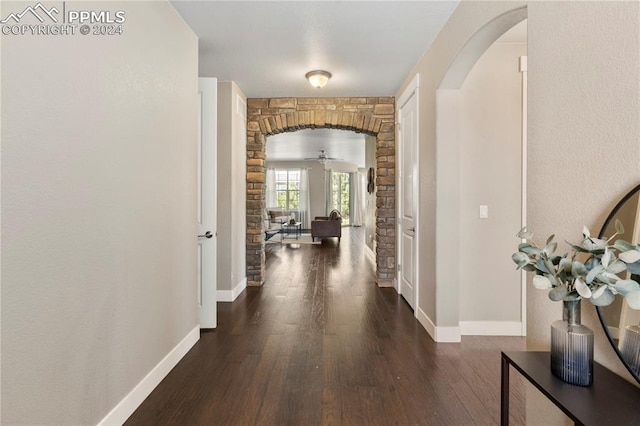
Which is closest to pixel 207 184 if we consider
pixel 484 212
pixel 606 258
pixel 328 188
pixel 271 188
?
pixel 484 212

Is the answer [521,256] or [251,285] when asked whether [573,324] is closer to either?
[521,256]

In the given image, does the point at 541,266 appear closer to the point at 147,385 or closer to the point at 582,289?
the point at 582,289

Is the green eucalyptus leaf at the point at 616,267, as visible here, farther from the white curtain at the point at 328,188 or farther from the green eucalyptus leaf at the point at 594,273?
the white curtain at the point at 328,188

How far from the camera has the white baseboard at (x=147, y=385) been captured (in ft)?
5.36

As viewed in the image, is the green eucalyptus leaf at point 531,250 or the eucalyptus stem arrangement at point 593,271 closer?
the eucalyptus stem arrangement at point 593,271

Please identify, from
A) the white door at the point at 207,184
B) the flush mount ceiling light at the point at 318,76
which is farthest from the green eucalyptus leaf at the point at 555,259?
the flush mount ceiling light at the point at 318,76

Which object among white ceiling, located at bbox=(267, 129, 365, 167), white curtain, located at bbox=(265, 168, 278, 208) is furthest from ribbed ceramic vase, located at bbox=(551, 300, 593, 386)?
white curtain, located at bbox=(265, 168, 278, 208)

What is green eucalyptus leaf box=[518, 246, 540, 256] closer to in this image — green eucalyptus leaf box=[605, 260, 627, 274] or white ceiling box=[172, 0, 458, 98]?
green eucalyptus leaf box=[605, 260, 627, 274]

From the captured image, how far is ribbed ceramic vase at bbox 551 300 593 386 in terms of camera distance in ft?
3.27

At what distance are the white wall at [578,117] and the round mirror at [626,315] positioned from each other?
7cm

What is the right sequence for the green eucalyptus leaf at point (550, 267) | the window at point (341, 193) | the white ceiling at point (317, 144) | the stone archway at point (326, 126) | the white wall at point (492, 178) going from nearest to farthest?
the green eucalyptus leaf at point (550, 267), the white wall at point (492, 178), the stone archway at point (326, 126), the white ceiling at point (317, 144), the window at point (341, 193)

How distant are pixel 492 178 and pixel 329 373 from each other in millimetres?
2152

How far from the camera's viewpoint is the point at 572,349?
3.34 ft

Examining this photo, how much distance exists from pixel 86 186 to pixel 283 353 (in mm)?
1802
